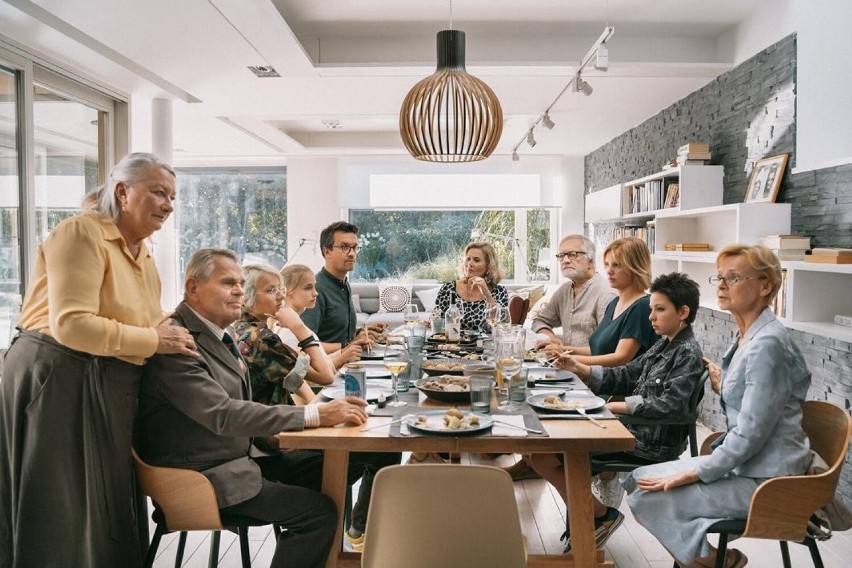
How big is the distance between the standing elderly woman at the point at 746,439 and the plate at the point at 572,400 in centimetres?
27

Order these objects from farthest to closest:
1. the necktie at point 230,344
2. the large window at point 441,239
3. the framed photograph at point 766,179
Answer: the large window at point 441,239 → the framed photograph at point 766,179 → the necktie at point 230,344

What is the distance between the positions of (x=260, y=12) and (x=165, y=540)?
2.69 metres

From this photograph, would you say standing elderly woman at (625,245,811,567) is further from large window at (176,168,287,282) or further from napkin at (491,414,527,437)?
large window at (176,168,287,282)

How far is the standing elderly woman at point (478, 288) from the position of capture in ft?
14.5

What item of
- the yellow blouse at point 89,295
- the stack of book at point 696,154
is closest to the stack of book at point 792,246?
the stack of book at point 696,154

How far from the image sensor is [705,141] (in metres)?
5.27

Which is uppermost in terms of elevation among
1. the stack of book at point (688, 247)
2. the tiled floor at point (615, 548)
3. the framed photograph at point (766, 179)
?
the framed photograph at point (766, 179)

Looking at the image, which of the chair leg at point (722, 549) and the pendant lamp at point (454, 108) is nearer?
the chair leg at point (722, 549)

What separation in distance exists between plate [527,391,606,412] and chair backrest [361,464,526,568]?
707 millimetres

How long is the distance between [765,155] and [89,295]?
3.88 m

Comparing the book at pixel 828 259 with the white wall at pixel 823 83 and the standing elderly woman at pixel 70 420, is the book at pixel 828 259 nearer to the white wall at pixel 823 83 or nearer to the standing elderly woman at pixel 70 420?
the white wall at pixel 823 83

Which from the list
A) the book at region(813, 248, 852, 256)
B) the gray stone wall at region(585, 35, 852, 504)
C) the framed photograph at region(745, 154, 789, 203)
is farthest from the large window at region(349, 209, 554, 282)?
the book at region(813, 248, 852, 256)

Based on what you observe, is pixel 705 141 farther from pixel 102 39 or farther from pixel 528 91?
pixel 102 39

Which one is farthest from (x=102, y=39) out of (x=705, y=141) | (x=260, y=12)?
(x=705, y=141)
